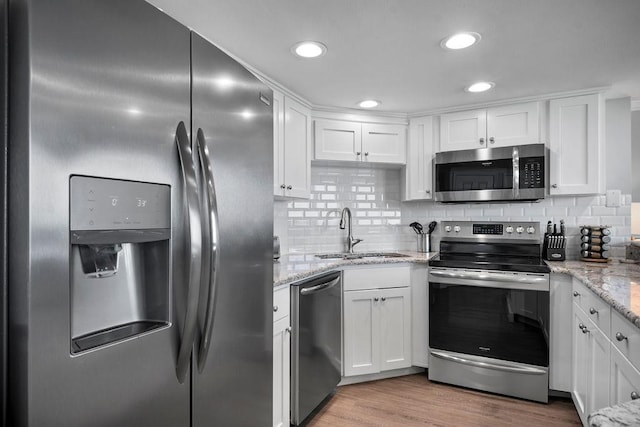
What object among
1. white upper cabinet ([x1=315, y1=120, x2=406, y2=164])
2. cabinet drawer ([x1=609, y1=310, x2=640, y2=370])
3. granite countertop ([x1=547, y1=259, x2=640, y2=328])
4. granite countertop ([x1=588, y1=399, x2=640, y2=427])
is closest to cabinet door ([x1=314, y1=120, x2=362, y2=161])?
white upper cabinet ([x1=315, y1=120, x2=406, y2=164])

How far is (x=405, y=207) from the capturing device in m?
3.72

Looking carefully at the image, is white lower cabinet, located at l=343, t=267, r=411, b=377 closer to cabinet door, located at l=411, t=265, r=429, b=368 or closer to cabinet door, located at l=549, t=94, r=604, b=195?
cabinet door, located at l=411, t=265, r=429, b=368

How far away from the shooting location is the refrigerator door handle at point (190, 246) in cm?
102

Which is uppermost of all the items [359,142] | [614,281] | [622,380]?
[359,142]

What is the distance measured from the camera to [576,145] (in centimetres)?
288

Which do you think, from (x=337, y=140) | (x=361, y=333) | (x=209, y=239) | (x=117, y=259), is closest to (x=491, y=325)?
(x=361, y=333)

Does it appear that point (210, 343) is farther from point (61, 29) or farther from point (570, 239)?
point (570, 239)

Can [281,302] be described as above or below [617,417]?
below

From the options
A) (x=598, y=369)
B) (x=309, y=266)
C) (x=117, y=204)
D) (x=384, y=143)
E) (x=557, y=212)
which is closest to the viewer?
(x=117, y=204)

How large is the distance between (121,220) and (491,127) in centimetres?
300

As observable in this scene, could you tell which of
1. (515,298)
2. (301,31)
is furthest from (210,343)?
(515,298)

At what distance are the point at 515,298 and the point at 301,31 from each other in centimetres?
218

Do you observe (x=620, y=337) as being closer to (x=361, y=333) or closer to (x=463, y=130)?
(x=361, y=333)

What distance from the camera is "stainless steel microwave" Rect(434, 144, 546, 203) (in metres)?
2.94
